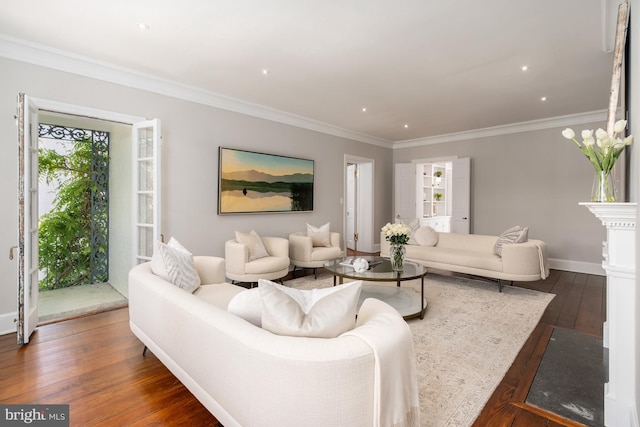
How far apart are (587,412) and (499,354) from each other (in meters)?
0.69

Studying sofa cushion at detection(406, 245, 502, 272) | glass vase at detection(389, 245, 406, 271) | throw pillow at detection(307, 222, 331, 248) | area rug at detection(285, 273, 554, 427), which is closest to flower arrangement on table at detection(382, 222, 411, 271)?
glass vase at detection(389, 245, 406, 271)

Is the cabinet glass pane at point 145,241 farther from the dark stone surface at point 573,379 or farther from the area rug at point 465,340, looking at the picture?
the dark stone surface at point 573,379

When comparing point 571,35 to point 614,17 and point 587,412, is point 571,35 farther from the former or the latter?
point 587,412

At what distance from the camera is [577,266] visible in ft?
17.6

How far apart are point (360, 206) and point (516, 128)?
11.2ft

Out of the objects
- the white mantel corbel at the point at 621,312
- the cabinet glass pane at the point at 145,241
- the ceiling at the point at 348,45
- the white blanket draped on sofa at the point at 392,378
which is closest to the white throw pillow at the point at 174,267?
the cabinet glass pane at the point at 145,241

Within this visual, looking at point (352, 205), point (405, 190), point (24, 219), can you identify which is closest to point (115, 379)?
point (24, 219)

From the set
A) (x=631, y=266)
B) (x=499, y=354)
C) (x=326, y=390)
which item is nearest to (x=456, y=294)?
(x=499, y=354)

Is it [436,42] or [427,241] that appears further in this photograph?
[427,241]

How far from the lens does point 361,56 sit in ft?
10.4

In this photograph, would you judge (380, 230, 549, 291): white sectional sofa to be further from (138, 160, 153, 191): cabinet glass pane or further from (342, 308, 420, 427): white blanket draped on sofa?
(138, 160, 153, 191): cabinet glass pane

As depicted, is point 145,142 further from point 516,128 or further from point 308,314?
point 516,128

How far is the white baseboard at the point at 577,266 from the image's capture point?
5.14 meters

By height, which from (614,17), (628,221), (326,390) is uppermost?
(614,17)
